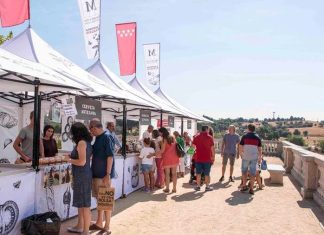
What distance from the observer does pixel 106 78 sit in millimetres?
11766

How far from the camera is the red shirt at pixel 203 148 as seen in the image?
1051 centimetres

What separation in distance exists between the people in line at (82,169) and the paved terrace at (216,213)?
2.24ft

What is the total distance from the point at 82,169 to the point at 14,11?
4.77 m

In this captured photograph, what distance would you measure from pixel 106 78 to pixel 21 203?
6.47 meters

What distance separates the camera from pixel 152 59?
1870 cm

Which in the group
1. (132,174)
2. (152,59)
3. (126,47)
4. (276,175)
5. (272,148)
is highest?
(152,59)

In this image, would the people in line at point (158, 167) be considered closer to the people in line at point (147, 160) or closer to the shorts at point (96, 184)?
the people in line at point (147, 160)

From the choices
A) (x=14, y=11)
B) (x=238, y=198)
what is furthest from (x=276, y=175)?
(x=14, y=11)

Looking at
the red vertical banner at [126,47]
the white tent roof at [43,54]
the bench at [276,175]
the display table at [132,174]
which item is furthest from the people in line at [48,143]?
the bench at [276,175]

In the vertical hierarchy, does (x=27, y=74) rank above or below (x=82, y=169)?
above

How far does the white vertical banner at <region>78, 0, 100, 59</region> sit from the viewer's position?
11.7m

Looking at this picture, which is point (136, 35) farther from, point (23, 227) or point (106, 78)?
point (23, 227)

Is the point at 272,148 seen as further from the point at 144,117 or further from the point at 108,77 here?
the point at 108,77

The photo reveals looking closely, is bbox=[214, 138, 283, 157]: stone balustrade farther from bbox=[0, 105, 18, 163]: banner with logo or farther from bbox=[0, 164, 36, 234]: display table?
bbox=[0, 164, 36, 234]: display table
